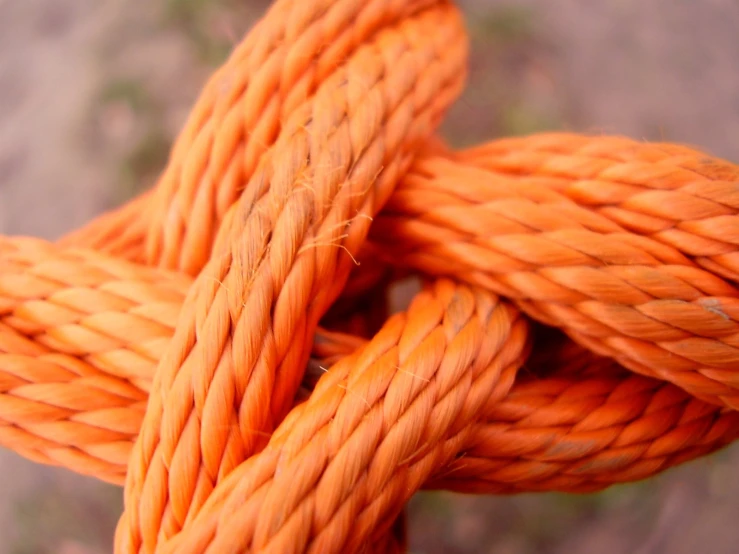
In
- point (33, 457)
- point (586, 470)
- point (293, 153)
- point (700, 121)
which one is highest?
point (700, 121)

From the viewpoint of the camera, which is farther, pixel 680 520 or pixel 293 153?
pixel 680 520

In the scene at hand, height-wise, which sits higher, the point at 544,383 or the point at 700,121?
the point at 700,121

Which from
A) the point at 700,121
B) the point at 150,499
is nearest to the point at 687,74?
the point at 700,121

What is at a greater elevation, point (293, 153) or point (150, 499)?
point (293, 153)

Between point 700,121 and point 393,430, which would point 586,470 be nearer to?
point 393,430

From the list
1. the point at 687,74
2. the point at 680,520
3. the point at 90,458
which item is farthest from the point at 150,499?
the point at 687,74

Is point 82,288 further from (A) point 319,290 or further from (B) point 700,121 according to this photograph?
(B) point 700,121
